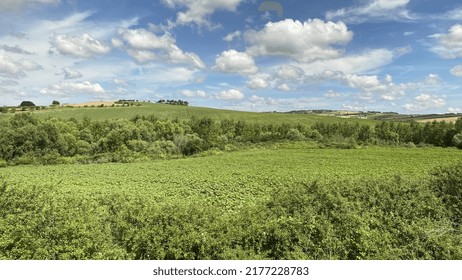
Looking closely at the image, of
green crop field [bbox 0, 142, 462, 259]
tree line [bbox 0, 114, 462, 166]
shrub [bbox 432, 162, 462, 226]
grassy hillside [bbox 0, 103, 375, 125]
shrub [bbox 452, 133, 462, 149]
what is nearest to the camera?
green crop field [bbox 0, 142, 462, 259]

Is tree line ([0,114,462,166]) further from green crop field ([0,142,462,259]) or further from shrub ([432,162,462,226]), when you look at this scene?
shrub ([432,162,462,226])

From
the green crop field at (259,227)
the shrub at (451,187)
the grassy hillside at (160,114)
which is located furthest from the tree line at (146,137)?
the shrub at (451,187)

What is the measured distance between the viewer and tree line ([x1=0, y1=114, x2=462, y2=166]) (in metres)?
61.8

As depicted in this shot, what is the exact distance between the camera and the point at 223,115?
131m

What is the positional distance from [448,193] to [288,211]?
30.1 feet

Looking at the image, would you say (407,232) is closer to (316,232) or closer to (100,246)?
(316,232)

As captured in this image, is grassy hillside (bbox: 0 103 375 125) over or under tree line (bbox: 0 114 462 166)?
over

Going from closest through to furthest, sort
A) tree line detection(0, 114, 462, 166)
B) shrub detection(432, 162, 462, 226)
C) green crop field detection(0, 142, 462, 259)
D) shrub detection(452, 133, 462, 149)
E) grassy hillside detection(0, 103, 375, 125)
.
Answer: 1. green crop field detection(0, 142, 462, 259)
2. shrub detection(432, 162, 462, 226)
3. tree line detection(0, 114, 462, 166)
4. shrub detection(452, 133, 462, 149)
5. grassy hillside detection(0, 103, 375, 125)

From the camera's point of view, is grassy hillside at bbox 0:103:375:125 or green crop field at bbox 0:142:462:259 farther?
grassy hillside at bbox 0:103:375:125

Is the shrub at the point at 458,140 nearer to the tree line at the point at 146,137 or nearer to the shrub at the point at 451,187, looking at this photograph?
the tree line at the point at 146,137

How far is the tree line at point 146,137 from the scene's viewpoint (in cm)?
6178

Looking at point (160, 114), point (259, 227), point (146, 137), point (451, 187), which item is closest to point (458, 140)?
point (451, 187)

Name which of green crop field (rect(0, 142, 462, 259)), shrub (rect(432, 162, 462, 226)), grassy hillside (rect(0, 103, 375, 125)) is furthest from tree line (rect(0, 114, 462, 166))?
shrub (rect(432, 162, 462, 226))
